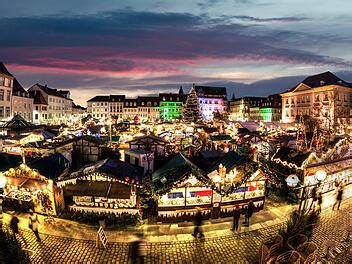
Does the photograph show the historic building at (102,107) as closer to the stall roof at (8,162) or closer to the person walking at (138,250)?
the stall roof at (8,162)

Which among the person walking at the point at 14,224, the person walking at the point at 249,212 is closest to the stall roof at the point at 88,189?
the person walking at the point at 14,224

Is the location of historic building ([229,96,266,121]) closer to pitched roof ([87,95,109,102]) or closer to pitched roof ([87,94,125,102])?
pitched roof ([87,94,125,102])

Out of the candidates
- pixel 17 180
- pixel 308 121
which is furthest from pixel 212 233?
pixel 308 121

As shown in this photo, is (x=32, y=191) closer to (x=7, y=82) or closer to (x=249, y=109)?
(x=7, y=82)

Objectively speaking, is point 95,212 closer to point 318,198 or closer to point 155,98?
point 318,198

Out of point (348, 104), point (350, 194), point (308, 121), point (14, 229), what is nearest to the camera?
point (14, 229)

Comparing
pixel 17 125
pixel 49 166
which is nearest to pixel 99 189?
pixel 49 166
